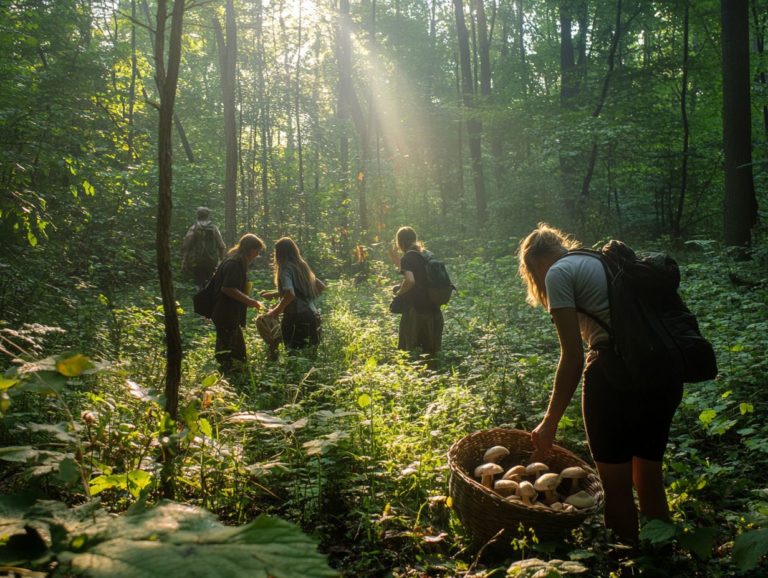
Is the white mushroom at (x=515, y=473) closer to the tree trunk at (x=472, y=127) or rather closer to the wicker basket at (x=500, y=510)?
the wicker basket at (x=500, y=510)

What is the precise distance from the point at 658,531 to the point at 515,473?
1079 millimetres

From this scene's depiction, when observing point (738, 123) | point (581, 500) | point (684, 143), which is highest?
point (684, 143)

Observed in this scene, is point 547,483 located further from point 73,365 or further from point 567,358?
point 73,365

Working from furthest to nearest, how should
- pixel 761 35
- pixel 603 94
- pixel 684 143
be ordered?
pixel 761 35 < pixel 603 94 < pixel 684 143

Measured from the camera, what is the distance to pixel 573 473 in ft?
11.5

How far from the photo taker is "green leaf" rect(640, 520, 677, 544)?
255 centimetres

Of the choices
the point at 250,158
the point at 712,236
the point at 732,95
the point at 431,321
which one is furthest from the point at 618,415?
the point at 250,158

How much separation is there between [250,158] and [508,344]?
20.3 m

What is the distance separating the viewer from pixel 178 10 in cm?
315

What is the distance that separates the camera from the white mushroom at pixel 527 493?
331cm

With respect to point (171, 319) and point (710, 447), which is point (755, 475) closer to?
point (710, 447)

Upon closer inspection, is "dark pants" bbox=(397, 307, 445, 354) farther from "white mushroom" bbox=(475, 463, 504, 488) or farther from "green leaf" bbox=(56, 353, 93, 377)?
"green leaf" bbox=(56, 353, 93, 377)

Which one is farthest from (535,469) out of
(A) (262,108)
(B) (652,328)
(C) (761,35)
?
(A) (262,108)

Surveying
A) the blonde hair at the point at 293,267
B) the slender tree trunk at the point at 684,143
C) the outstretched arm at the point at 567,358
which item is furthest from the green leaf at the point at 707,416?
the slender tree trunk at the point at 684,143
